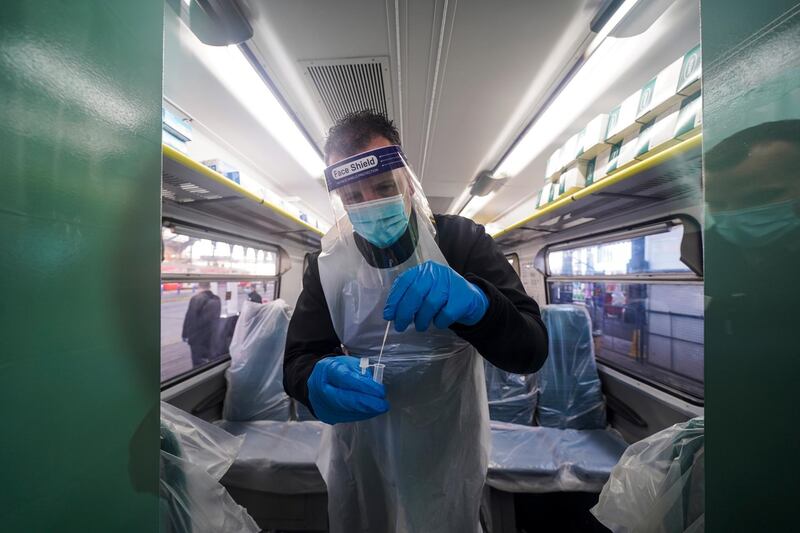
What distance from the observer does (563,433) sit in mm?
2338

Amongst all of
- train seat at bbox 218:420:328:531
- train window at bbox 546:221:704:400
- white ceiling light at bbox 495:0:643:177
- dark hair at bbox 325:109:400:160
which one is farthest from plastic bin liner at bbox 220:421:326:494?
white ceiling light at bbox 495:0:643:177

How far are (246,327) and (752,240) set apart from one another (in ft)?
10.4

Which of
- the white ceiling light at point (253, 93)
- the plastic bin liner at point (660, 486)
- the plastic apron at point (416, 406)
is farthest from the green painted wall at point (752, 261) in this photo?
the white ceiling light at point (253, 93)

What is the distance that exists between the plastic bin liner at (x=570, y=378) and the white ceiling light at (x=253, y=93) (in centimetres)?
273

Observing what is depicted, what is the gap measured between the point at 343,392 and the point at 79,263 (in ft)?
2.39

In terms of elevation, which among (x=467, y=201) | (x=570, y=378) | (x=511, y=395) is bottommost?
(x=511, y=395)

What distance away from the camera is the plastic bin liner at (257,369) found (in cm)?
257

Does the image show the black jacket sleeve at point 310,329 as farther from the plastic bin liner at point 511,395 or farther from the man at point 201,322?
the man at point 201,322

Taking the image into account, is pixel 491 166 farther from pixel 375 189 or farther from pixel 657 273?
pixel 375 189

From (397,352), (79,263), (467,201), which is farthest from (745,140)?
(467,201)

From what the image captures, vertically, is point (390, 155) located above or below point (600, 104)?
below

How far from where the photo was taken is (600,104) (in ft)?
5.71

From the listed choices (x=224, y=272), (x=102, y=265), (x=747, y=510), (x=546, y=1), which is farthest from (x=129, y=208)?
(x=224, y=272)

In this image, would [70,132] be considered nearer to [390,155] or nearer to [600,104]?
[390,155]
